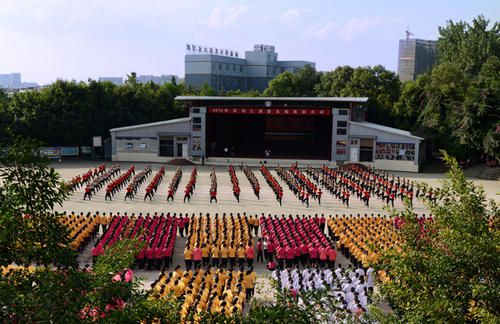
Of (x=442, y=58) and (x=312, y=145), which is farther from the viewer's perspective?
(x=442, y=58)

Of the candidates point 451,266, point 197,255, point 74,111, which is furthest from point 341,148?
point 451,266

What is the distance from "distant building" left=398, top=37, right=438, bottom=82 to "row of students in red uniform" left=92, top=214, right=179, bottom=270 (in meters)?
61.7

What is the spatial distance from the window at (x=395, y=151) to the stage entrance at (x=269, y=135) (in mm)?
4389

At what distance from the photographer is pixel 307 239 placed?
1319 cm

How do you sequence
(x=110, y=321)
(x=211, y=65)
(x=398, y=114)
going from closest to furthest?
1. (x=110, y=321)
2. (x=398, y=114)
3. (x=211, y=65)

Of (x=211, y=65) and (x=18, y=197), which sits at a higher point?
(x=211, y=65)

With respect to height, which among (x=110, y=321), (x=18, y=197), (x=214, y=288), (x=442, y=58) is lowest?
(x=214, y=288)

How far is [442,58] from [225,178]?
91.8ft

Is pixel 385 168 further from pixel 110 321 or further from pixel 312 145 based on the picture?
pixel 110 321

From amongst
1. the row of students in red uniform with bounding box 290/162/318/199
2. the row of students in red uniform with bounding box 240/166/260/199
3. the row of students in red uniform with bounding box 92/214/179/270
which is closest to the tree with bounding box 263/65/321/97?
the row of students in red uniform with bounding box 240/166/260/199

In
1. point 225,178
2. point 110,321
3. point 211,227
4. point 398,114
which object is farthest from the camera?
point 398,114

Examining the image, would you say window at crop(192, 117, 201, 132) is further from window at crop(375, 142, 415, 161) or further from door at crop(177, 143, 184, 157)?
window at crop(375, 142, 415, 161)

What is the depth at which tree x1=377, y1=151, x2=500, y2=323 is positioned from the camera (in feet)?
14.2

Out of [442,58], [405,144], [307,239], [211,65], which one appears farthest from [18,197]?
[211,65]
